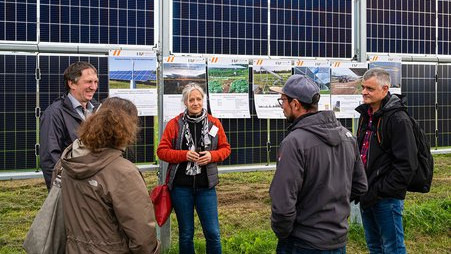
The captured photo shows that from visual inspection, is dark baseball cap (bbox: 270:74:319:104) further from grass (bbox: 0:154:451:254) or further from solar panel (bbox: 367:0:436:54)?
solar panel (bbox: 367:0:436:54)

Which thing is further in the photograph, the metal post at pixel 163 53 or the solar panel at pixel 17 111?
the metal post at pixel 163 53

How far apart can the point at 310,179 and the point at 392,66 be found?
413 centimetres

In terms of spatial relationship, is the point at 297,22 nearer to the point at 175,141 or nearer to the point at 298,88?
the point at 175,141

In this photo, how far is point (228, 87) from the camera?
5.59 metres

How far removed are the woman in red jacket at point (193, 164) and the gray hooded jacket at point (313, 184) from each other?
155 cm

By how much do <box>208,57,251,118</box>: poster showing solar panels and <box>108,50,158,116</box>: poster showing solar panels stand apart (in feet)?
2.24

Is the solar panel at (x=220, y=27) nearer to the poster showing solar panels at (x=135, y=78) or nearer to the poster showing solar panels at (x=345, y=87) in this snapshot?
the poster showing solar panels at (x=135, y=78)

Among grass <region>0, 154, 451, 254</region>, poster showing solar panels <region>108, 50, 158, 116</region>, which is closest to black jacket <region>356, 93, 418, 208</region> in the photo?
grass <region>0, 154, 451, 254</region>

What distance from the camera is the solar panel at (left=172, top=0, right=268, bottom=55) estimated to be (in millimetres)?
5543

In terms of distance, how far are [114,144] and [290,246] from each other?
1383mm

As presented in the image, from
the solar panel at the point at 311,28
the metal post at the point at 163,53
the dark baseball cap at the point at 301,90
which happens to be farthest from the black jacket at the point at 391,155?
the metal post at the point at 163,53

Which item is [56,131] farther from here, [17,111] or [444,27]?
[444,27]

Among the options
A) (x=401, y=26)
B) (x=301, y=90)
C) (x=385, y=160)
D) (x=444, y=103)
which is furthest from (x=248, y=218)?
(x=301, y=90)

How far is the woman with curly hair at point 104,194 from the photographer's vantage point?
9.04ft
